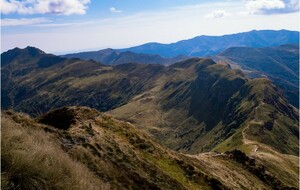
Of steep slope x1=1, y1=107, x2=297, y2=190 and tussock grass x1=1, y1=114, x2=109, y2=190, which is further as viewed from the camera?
steep slope x1=1, y1=107, x2=297, y2=190

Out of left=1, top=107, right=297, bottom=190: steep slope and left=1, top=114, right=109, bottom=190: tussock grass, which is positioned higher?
left=1, top=114, right=109, bottom=190: tussock grass

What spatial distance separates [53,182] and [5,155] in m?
1.64

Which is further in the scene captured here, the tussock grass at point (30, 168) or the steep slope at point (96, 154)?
the steep slope at point (96, 154)

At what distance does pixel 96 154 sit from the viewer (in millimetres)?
28641

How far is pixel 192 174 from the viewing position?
4181 centimetres

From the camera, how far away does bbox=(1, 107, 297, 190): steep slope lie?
1100 cm

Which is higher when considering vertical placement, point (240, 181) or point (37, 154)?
point (37, 154)

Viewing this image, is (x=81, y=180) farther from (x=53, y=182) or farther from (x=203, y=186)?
(x=203, y=186)

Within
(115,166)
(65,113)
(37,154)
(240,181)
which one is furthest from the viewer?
(240,181)

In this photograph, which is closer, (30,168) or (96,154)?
(30,168)

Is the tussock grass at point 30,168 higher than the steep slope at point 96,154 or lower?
higher

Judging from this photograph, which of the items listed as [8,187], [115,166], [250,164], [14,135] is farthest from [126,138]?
[250,164]

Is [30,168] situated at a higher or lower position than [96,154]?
higher

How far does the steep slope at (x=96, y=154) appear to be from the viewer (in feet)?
36.1
